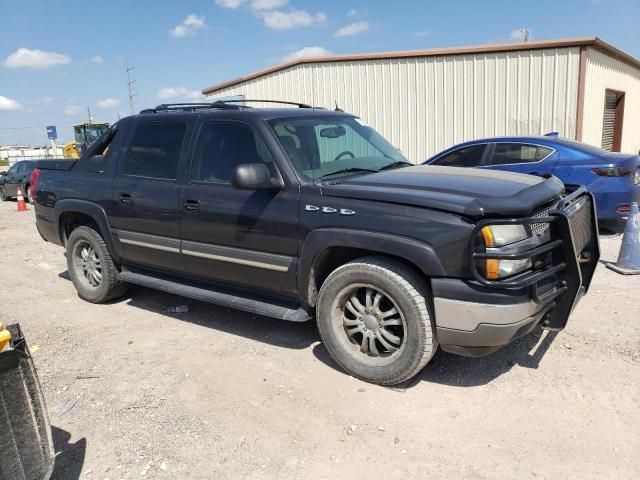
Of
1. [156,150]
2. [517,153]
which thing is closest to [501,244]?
[156,150]

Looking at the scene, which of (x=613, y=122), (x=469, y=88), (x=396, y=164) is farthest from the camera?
(x=613, y=122)

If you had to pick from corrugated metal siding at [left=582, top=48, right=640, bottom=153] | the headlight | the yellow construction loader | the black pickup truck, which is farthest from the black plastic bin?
the yellow construction loader

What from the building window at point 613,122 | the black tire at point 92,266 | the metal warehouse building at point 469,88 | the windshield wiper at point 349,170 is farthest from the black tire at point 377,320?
the building window at point 613,122

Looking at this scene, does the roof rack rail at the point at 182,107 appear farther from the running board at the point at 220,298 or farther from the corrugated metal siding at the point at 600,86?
the corrugated metal siding at the point at 600,86

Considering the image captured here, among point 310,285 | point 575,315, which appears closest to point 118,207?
point 310,285

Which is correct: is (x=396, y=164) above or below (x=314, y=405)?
above

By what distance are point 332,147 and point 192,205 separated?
124 cm

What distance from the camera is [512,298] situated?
10.2ft

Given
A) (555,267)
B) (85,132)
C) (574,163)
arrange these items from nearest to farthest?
(555,267) < (574,163) < (85,132)

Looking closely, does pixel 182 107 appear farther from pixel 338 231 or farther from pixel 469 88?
pixel 469 88

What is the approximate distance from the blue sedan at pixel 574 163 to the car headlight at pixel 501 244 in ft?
15.6

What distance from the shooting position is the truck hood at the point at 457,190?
3138 millimetres

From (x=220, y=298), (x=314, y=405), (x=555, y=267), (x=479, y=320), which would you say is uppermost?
(x=555, y=267)

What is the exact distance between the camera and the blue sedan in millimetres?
7324
